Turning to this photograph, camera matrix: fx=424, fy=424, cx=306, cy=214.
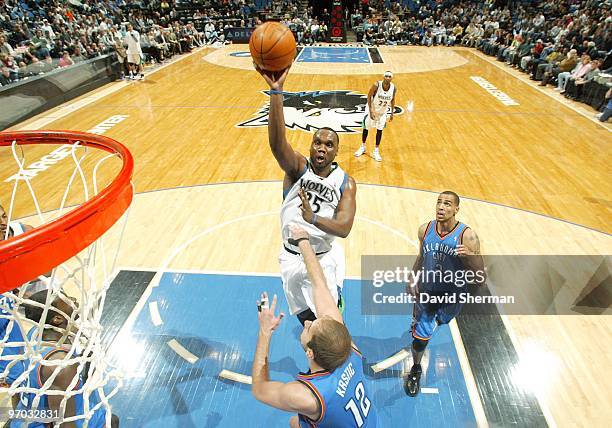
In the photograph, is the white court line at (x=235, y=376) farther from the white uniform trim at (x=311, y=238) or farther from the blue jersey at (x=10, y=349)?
the blue jersey at (x=10, y=349)

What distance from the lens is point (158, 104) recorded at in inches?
458

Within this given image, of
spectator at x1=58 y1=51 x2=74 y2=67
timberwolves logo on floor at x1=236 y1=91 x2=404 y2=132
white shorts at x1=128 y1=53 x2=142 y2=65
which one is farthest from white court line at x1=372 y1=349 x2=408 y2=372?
white shorts at x1=128 y1=53 x2=142 y2=65

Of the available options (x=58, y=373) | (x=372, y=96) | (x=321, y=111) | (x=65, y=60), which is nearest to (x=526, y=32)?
(x=321, y=111)

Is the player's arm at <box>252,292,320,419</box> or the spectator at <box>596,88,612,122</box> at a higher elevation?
the player's arm at <box>252,292,320,419</box>

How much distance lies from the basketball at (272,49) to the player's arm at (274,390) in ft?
5.02

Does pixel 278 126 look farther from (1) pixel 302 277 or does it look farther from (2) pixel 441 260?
(2) pixel 441 260

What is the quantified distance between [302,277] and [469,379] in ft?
5.78

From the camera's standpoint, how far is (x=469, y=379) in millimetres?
3639

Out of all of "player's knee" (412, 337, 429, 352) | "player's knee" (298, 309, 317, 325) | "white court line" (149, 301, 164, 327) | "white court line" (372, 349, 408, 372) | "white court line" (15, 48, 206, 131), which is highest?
"player's knee" (298, 309, 317, 325)

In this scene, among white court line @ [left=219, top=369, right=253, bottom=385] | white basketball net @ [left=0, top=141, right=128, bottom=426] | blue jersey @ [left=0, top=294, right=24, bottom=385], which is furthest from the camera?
white court line @ [left=219, top=369, right=253, bottom=385]

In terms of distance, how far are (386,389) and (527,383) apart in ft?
4.03

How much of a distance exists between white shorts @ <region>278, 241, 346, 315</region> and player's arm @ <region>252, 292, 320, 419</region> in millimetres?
896

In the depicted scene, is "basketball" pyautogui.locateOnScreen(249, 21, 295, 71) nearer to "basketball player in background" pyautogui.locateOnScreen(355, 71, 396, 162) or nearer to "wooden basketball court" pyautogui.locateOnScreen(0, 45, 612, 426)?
"wooden basketball court" pyautogui.locateOnScreen(0, 45, 612, 426)

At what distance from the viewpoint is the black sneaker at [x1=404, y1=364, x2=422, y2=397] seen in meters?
3.52
